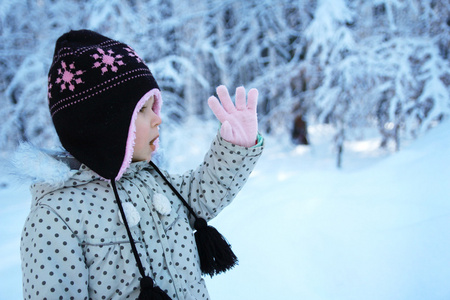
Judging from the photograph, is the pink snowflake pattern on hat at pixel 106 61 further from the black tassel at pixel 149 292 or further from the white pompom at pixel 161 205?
the black tassel at pixel 149 292

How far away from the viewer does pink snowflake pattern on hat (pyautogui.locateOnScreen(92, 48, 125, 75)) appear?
104 cm

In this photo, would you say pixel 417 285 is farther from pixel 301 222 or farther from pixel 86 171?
pixel 86 171

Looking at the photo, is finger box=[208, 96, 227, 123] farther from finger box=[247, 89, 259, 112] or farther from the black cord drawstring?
the black cord drawstring

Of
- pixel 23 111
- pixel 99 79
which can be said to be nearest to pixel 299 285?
pixel 99 79

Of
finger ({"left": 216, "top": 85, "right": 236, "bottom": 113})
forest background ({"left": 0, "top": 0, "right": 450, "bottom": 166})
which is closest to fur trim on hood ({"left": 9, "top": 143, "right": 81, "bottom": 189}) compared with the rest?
finger ({"left": 216, "top": 85, "right": 236, "bottom": 113})

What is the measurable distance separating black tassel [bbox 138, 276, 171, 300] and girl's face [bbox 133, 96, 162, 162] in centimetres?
44

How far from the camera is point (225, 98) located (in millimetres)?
1163

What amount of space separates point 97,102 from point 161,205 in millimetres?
428

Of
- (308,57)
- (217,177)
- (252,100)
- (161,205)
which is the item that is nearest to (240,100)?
(252,100)

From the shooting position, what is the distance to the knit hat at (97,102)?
102 cm

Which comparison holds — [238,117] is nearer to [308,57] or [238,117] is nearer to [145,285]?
[145,285]

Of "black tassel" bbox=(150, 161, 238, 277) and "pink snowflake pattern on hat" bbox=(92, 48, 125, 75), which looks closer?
"pink snowflake pattern on hat" bbox=(92, 48, 125, 75)

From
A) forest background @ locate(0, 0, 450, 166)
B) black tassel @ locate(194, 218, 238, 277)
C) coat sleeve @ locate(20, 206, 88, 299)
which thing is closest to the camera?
coat sleeve @ locate(20, 206, 88, 299)

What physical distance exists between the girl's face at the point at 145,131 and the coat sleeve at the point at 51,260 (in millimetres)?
350
